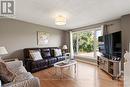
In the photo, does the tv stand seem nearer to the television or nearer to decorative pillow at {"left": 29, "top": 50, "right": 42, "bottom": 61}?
the television

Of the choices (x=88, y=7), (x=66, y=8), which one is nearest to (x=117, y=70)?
(x=88, y=7)

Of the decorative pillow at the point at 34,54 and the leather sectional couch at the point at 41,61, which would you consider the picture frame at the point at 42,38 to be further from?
the decorative pillow at the point at 34,54

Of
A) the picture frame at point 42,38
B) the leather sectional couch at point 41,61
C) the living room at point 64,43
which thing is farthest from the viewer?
the picture frame at point 42,38

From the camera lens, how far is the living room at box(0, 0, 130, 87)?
335 cm

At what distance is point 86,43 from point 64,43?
5.70 feet

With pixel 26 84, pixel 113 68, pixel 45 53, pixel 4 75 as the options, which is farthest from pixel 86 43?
pixel 4 75

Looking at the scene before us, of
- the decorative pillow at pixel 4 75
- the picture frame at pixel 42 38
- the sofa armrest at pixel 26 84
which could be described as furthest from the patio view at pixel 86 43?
the decorative pillow at pixel 4 75

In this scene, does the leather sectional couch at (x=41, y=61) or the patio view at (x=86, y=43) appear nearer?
the leather sectional couch at (x=41, y=61)

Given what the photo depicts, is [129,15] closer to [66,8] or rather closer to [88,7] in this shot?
[88,7]

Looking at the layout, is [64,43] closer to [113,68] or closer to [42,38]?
[42,38]

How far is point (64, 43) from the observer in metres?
8.02

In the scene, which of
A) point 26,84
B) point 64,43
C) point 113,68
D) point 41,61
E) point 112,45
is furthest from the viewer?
point 64,43

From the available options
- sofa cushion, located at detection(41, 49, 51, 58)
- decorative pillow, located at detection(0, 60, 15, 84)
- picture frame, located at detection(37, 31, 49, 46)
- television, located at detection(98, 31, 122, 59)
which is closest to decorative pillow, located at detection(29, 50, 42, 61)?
sofa cushion, located at detection(41, 49, 51, 58)

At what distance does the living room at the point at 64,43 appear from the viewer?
132 inches
